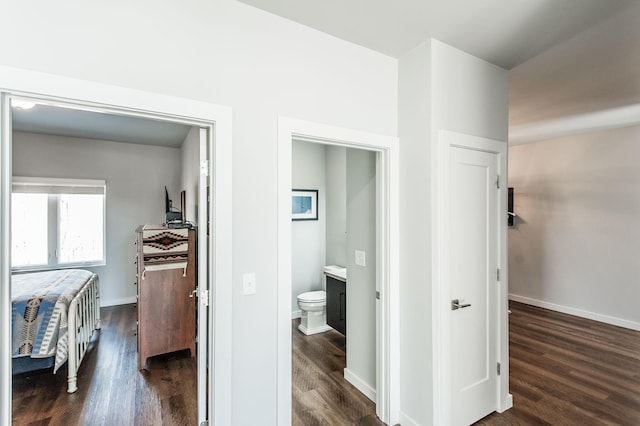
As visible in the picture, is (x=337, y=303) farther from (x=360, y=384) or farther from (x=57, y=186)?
(x=57, y=186)

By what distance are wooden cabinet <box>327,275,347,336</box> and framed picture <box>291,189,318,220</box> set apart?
103 cm


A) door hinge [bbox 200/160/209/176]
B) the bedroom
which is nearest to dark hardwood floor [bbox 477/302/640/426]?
door hinge [bbox 200/160/209/176]

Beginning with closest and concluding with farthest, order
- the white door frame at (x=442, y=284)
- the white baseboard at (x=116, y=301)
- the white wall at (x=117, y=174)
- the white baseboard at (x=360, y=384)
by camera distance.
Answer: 1. the white door frame at (x=442, y=284)
2. the white baseboard at (x=360, y=384)
3. the white wall at (x=117, y=174)
4. the white baseboard at (x=116, y=301)

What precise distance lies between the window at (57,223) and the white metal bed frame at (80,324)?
1420 millimetres

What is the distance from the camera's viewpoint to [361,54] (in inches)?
84.2

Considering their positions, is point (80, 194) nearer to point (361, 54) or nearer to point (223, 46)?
point (223, 46)

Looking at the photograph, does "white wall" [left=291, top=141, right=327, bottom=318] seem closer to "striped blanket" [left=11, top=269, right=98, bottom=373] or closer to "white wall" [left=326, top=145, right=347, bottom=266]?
"white wall" [left=326, top=145, right=347, bottom=266]

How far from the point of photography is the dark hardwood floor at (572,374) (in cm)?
233

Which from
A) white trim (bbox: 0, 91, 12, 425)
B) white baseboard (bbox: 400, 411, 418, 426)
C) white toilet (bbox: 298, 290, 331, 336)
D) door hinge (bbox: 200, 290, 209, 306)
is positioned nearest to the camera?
white trim (bbox: 0, 91, 12, 425)

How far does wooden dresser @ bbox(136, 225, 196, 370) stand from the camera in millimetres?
3037

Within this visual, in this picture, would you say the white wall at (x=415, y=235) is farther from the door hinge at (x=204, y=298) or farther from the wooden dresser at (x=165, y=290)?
the wooden dresser at (x=165, y=290)

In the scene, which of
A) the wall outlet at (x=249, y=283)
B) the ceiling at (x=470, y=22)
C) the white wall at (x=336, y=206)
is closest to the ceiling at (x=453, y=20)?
the ceiling at (x=470, y=22)

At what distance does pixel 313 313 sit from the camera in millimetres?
3904

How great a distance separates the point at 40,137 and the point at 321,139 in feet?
16.4
